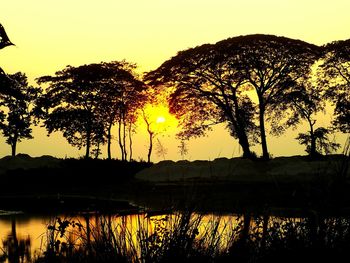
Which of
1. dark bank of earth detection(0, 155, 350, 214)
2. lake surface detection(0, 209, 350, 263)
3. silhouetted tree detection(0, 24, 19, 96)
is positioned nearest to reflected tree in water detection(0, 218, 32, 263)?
lake surface detection(0, 209, 350, 263)

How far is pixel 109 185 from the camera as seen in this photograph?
29312 millimetres

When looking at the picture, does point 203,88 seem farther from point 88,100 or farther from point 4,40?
point 4,40

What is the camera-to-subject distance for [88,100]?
166 ft

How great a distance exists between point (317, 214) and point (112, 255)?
2249 mm

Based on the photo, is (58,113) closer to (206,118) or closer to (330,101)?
(206,118)

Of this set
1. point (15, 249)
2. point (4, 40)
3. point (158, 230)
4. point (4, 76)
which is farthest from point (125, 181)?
point (158, 230)

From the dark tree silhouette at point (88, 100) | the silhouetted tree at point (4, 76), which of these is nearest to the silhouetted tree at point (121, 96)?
the dark tree silhouette at point (88, 100)

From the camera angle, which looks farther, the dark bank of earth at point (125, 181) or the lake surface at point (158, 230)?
the dark bank of earth at point (125, 181)

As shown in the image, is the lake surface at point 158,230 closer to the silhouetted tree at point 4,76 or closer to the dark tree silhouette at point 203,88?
the silhouetted tree at point 4,76

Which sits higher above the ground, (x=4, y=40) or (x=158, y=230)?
Result: (x=4, y=40)

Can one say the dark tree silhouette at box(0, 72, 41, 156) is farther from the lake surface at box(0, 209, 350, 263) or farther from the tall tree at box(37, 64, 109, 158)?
the lake surface at box(0, 209, 350, 263)

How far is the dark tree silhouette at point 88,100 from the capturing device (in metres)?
49.5

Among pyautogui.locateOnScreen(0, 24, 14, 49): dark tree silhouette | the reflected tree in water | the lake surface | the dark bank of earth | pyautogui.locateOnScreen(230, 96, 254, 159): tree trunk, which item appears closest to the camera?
the lake surface

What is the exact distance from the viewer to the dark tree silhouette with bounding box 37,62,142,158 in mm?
49500
